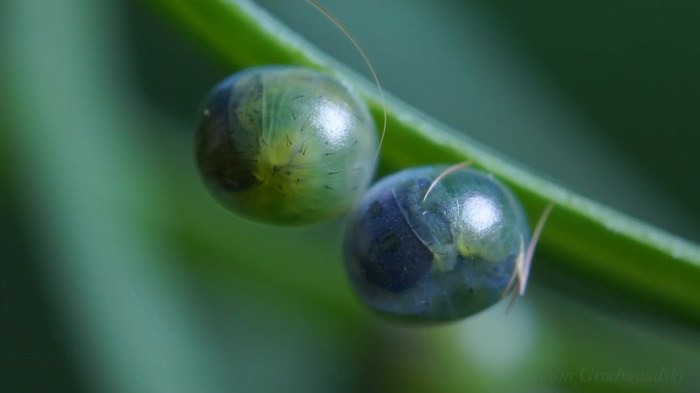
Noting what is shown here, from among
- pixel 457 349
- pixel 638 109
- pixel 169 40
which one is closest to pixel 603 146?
pixel 638 109

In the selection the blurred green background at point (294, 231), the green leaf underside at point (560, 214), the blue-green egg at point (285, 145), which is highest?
the blue-green egg at point (285, 145)

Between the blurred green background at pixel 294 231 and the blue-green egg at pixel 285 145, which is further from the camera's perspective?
the blurred green background at pixel 294 231

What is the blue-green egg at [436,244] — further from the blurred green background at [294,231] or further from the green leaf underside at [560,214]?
the blurred green background at [294,231]

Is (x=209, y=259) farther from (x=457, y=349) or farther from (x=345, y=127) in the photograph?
(x=345, y=127)

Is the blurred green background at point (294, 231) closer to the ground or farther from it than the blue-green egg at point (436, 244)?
closer to the ground

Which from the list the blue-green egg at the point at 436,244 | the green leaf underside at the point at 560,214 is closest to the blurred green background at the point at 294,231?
the green leaf underside at the point at 560,214

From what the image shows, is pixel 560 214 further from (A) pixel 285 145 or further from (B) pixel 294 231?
(B) pixel 294 231

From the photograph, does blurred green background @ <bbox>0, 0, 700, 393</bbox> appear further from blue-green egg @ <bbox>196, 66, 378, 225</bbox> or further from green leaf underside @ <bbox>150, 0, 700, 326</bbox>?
blue-green egg @ <bbox>196, 66, 378, 225</bbox>
